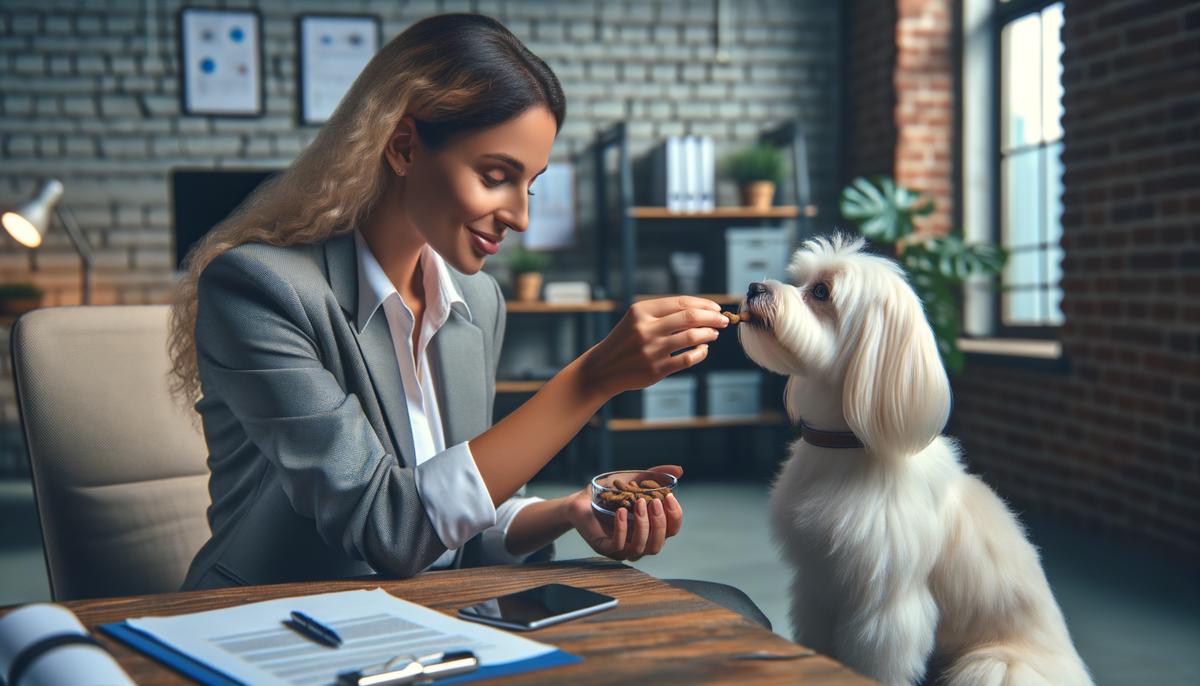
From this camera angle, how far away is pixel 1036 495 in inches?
156

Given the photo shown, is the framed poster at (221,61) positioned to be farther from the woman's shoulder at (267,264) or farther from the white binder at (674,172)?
the woman's shoulder at (267,264)

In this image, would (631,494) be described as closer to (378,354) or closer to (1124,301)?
(378,354)

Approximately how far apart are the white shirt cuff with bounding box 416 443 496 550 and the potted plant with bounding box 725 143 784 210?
161 inches

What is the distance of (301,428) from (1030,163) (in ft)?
13.5

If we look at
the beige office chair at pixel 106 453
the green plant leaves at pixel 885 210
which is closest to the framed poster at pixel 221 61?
the green plant leaves at pixel 885 210

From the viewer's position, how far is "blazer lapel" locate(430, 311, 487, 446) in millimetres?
1305

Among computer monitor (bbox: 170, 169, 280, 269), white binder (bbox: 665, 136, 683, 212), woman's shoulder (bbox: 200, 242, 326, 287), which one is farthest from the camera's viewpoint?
white binder (bbox: 665, 136, 683, 212)

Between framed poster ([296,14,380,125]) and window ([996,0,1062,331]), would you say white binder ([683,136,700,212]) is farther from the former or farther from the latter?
framed poster ([296,14,380,125])

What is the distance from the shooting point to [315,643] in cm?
Result: 69

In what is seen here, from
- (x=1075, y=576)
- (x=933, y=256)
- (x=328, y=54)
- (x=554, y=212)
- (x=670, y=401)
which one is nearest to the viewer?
(x=1075, y=576)

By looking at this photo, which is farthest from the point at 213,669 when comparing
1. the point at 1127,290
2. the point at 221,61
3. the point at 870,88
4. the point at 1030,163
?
the point at 870,88

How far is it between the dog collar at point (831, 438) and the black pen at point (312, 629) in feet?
2.73

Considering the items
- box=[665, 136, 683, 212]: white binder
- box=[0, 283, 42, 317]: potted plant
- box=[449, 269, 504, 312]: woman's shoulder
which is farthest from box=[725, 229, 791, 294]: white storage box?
box=[449, 269, 504, 312]: woman's shoulder

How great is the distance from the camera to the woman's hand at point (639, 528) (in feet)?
3.15
